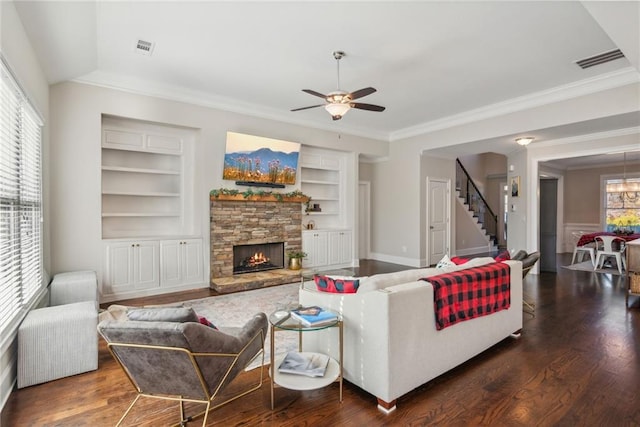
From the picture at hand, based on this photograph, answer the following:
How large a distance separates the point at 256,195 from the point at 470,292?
13.6ft

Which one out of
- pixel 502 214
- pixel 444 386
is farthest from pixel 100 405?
pixel 502 214

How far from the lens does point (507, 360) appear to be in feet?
9.67

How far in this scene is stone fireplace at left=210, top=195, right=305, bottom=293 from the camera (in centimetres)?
563

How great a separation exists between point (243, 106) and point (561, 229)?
997 centimetres

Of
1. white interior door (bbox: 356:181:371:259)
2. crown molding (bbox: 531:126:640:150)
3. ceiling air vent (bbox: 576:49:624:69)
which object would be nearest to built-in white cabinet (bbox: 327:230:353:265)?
white interior door (bbox: 356:181:371:259)

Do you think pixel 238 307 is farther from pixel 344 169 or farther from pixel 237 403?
pixel 344 169

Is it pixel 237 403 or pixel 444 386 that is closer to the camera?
pixel 237 403

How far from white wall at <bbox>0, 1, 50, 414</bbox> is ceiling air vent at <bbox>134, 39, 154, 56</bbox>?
3.19 ft

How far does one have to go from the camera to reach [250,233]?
239 inches

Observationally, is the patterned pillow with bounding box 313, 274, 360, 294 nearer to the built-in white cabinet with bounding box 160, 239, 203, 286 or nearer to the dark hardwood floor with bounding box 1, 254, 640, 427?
the dark hardwood floor with bounding box 1, 254, 640, 427

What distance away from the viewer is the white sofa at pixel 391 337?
220cm

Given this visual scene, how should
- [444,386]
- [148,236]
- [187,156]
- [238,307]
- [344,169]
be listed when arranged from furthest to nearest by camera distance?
1. [344,169]
2. [187,156]
3. [148,236]
4. [238,307]
5. [444,386]

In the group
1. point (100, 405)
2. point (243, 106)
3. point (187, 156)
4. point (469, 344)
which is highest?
point (243, 106)

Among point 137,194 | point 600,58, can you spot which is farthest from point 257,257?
point 600,58
